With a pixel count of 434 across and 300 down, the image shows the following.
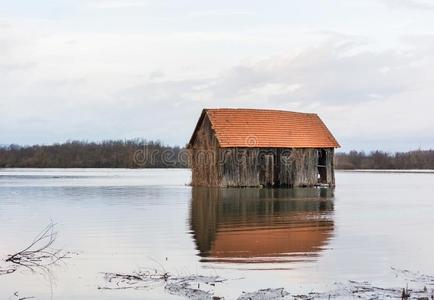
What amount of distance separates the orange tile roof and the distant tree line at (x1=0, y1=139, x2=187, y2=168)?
7528cm

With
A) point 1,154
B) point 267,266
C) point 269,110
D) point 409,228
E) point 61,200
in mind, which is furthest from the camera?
point 1,154

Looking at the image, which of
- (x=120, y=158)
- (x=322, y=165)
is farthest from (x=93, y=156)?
(x=322, y=165)

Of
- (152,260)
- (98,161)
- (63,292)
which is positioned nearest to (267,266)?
(152,260)

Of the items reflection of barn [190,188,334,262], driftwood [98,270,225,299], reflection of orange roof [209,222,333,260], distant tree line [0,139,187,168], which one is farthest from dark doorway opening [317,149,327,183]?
distant tree line [0,139,187,168]

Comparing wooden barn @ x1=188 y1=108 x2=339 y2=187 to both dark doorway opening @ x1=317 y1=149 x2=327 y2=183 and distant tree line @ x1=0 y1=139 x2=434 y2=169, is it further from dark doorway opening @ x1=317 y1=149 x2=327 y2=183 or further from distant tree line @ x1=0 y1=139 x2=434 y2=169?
distant tree line @ x1=0 y1=139 x2=434 y2=169

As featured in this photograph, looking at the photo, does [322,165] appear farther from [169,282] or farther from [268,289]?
[268,289]

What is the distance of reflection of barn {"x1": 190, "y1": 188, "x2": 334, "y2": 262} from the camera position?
1502cm

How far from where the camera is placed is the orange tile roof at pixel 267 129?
1757 inches

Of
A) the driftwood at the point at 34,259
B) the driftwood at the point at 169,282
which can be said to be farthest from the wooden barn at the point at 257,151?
the driftwood at the point at 169,282

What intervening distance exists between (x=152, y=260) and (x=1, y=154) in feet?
420

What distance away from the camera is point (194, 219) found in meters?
22.7

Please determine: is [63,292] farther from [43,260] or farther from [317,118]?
[317,118]

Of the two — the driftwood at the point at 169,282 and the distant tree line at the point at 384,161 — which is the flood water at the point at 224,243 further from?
the distant tree line at the point at 384,161

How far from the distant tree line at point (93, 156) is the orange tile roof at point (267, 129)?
247 ft
